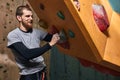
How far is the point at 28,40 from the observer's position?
1.64m

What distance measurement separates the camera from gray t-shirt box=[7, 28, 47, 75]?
5.25ft

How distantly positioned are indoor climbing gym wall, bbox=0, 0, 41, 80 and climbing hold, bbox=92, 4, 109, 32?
116cm

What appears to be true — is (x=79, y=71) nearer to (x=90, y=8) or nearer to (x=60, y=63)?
(x=60, y=63)

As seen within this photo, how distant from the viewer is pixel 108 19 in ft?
4.23

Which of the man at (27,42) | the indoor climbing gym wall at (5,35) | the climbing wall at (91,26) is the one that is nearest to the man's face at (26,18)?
the man at (27,42)

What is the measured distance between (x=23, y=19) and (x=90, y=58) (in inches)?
19.7

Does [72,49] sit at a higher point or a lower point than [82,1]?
lower

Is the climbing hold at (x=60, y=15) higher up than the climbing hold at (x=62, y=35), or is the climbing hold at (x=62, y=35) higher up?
the climbing hold at (x=60, y=15)

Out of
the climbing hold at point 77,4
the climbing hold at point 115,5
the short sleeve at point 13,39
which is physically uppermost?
the climbing hold at point 77,4

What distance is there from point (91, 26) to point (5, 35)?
1205 mm

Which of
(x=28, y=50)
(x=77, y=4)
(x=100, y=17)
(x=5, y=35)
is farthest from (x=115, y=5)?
(x=5, y=35)

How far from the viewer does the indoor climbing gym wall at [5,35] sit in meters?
2.26

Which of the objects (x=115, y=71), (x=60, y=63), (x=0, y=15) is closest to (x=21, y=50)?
(x=115, y=71)

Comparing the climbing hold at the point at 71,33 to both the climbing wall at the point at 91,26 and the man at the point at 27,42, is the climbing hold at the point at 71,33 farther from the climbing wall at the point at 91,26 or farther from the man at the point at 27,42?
the man at the point at 27,42
